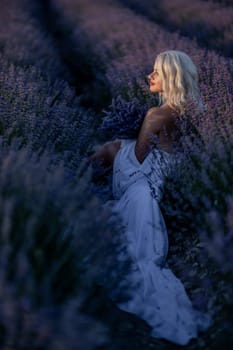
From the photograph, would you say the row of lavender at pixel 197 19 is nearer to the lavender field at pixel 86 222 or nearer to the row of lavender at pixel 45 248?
the lavender field at pixel 86 222

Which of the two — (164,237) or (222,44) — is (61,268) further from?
(222,44)

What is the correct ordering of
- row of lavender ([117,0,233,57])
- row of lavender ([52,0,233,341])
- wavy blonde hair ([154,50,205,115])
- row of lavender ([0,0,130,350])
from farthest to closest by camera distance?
row of lavender ([117,0,233,57]) < wavy blonde hair ([154,50,205,115]) < row of lavender ([52,0,233,341]) < row of lavender ([0,0,130,350])

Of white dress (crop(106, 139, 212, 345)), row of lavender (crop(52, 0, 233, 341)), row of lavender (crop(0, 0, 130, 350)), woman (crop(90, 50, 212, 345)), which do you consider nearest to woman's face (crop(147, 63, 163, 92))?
woman (crop(90, 50, 212, 345))

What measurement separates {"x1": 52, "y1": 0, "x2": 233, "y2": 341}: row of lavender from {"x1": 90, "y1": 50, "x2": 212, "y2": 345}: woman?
0.10m

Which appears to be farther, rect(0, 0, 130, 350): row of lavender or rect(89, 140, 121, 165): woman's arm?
rect(89, 140, 121, 165): woman's arm

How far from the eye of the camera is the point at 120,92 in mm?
5008

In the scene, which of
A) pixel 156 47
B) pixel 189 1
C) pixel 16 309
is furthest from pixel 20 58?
pixel 189 1

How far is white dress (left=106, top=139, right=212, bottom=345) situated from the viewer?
2.44 m

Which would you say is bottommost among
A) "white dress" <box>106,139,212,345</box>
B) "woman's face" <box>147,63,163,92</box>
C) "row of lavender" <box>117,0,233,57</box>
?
"white dress" <box>106,139,212,345</box>

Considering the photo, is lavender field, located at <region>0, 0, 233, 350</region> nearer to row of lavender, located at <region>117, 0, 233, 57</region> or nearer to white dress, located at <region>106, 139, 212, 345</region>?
white dress, located at <region>106, 139, 212, 345</region>

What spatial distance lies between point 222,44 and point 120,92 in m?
2.25

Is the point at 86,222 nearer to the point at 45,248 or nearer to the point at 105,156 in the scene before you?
the point at 45,248

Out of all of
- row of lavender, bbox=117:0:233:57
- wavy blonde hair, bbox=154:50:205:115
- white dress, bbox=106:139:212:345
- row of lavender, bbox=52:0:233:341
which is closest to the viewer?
row of lavender, bbox=52:0:233:341

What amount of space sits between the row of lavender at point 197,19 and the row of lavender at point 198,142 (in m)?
0.69
